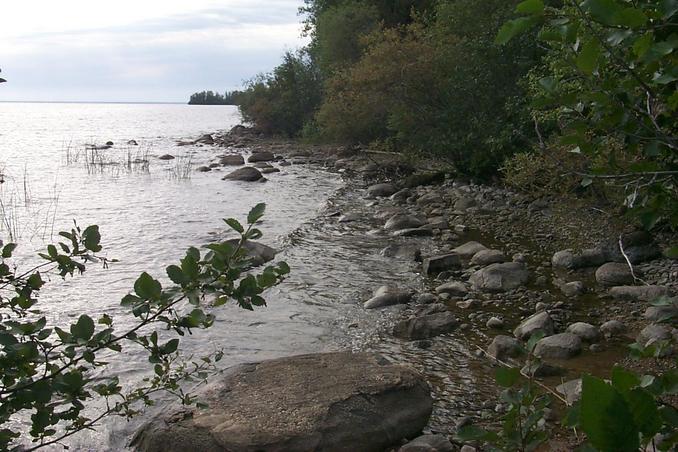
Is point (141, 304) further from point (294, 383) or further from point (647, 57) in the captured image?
point (294, 383)

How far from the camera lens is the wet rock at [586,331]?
6867mm

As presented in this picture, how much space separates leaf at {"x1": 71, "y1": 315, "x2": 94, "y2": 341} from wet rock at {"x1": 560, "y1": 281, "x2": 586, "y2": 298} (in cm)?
752

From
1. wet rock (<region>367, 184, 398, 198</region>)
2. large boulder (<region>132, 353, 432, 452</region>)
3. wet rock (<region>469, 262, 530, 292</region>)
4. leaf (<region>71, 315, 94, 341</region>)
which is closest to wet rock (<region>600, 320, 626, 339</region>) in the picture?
wet rock (<region>469, 262, 530, 292</region>)

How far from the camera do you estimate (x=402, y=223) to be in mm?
14109

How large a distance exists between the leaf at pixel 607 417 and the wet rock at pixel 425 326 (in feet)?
21.6

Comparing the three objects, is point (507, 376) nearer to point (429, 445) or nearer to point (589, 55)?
point (589, 55)

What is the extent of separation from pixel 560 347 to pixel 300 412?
126 inches

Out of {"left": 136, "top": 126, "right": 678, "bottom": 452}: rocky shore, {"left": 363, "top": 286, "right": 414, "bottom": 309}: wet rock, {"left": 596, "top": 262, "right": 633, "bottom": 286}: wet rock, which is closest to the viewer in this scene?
{"left": 136, "top": 126, "right": 678, "bottom": 452}: rocky shore

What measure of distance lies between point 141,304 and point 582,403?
71.5 inches

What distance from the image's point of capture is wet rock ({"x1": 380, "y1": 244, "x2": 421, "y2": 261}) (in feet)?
37.8

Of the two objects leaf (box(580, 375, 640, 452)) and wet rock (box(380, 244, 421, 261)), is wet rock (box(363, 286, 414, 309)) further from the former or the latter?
leaf (box(580, 375, 640, 452))

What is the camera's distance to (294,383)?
5414 millimetres

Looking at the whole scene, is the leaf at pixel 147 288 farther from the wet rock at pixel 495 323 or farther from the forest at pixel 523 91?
the wet rock at pixel 495 323

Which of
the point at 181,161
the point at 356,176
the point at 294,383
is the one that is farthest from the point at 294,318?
the point at 181,161
